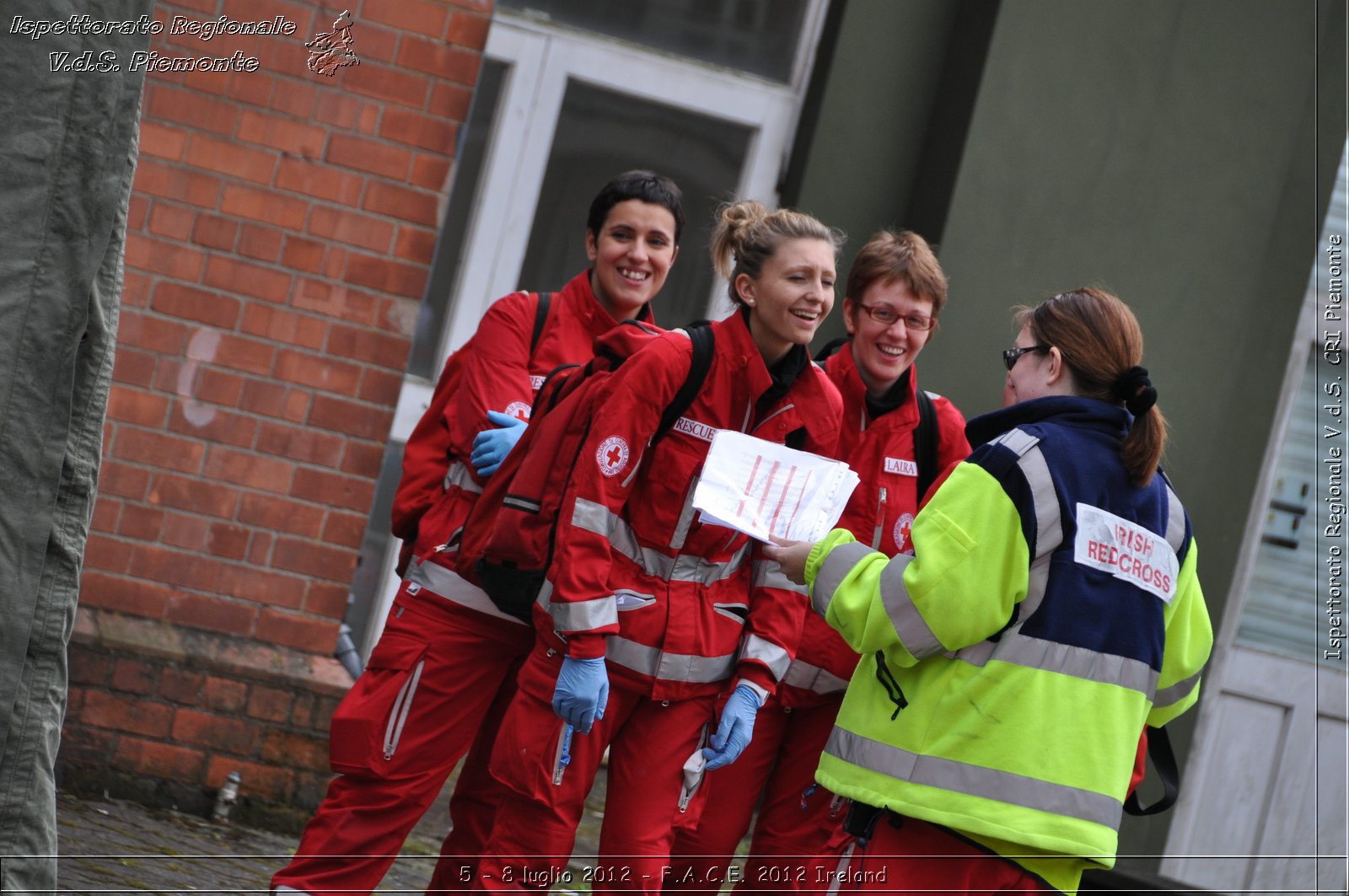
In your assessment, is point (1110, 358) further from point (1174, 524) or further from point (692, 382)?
point (692, 382)

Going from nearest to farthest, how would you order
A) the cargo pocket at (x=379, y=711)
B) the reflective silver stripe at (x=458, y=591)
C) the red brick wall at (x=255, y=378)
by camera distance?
the cargo pocket at (x=379, y=711)
the reflective silver stripe at (x=458, y=591)
the red brick wall at (x=255, y=378)

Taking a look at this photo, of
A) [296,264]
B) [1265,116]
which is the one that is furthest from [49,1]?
[1265,116]

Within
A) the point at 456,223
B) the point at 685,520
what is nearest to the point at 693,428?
the point at 685,520

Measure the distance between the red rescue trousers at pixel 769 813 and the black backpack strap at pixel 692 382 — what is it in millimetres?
858

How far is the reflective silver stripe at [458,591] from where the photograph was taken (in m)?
3.61

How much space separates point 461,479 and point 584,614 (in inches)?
35.1

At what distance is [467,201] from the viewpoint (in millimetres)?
5711

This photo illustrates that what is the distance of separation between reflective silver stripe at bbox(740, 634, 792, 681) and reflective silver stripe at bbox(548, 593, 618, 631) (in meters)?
0.41

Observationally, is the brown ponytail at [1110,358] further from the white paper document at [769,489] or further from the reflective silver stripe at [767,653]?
the reflective silver stripe at [767,653]

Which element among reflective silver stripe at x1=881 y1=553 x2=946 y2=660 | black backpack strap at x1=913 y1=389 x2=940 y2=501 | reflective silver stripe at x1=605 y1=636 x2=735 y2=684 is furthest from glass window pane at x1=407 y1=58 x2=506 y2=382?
reflective silver stripe at x1=881 y1=553 x2=946 y2=660

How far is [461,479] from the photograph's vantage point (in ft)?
12.3

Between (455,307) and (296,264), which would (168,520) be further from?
(455,307)

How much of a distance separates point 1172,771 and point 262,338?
3107 mm

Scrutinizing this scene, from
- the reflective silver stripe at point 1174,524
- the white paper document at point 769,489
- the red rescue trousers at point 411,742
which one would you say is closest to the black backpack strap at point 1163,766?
the reflective silver stripe at point 1174,524
